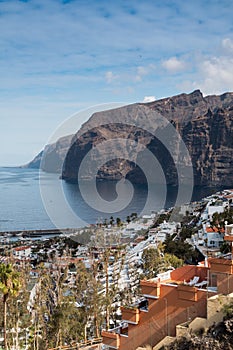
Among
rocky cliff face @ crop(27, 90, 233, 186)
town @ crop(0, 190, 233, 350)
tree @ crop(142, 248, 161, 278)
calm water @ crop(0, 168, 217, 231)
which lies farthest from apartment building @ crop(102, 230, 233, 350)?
rocky cliff face @ crop(27, 90, 233, 186)

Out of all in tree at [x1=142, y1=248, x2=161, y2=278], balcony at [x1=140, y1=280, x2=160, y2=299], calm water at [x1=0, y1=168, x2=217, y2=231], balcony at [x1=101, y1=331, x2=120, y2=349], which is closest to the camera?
balcony at [x1=140, y1=280, x2=160, y2=299]

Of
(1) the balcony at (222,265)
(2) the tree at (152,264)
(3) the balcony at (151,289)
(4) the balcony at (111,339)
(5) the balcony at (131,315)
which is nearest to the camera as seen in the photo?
(1) the balcony at (222,265)

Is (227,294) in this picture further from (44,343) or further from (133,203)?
(133,203)

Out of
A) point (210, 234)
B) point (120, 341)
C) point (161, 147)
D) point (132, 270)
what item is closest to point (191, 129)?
point (161, 147)

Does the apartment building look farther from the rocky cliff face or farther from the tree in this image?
the rocky cliff face

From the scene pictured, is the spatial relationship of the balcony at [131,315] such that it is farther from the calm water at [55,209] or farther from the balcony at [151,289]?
the calm water at [55,209]

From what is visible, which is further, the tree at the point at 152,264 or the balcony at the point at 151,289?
the tree at the point at 152,264

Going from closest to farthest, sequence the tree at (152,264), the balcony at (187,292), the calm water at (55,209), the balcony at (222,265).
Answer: the balcony at (222,265) → the balcony at (187,292) → the tree at (152,264) → the calm water at (55,209)

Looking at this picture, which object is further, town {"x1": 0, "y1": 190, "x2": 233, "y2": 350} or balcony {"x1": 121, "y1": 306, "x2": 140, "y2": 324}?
balcony {"x1": 121, "y1": 306, "x2": 140, "y2": 324}

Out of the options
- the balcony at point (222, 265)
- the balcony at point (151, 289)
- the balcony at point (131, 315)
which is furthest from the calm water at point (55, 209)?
the balcony at point (222, 265)
